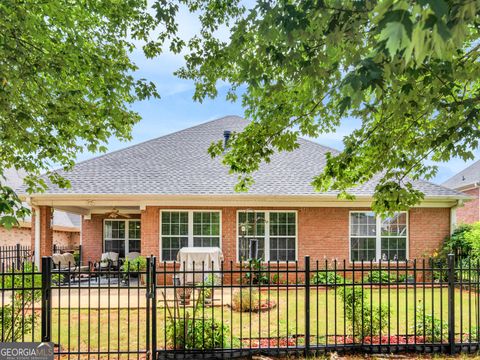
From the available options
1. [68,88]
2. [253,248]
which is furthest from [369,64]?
[253,248]

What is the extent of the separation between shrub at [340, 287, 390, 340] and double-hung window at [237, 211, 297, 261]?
776 cm

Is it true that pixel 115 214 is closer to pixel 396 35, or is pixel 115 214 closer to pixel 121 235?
pixel 121 235

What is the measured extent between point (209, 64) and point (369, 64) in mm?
4831

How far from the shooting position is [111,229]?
736 inches

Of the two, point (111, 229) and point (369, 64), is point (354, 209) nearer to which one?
point (111, 229)

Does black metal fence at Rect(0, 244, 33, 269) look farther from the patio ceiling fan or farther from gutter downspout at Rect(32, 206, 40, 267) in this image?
the patio ceiling fan

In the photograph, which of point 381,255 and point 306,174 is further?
point 306,174

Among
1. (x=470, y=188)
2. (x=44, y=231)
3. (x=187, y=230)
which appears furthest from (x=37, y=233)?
(x=470, y=188)

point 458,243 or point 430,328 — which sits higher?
point 458,243

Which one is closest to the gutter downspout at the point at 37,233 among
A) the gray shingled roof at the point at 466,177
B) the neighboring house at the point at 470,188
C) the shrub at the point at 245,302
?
the shrub at the point at 245,302

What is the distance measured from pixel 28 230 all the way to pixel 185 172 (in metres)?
14.3

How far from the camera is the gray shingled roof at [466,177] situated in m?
28.2

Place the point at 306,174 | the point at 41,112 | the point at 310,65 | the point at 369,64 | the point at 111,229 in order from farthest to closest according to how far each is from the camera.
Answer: the point at 111,229, the point at 306,174, the point at 41,112, the point at 310,65, the point at 369,64

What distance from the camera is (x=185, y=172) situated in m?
16.7
